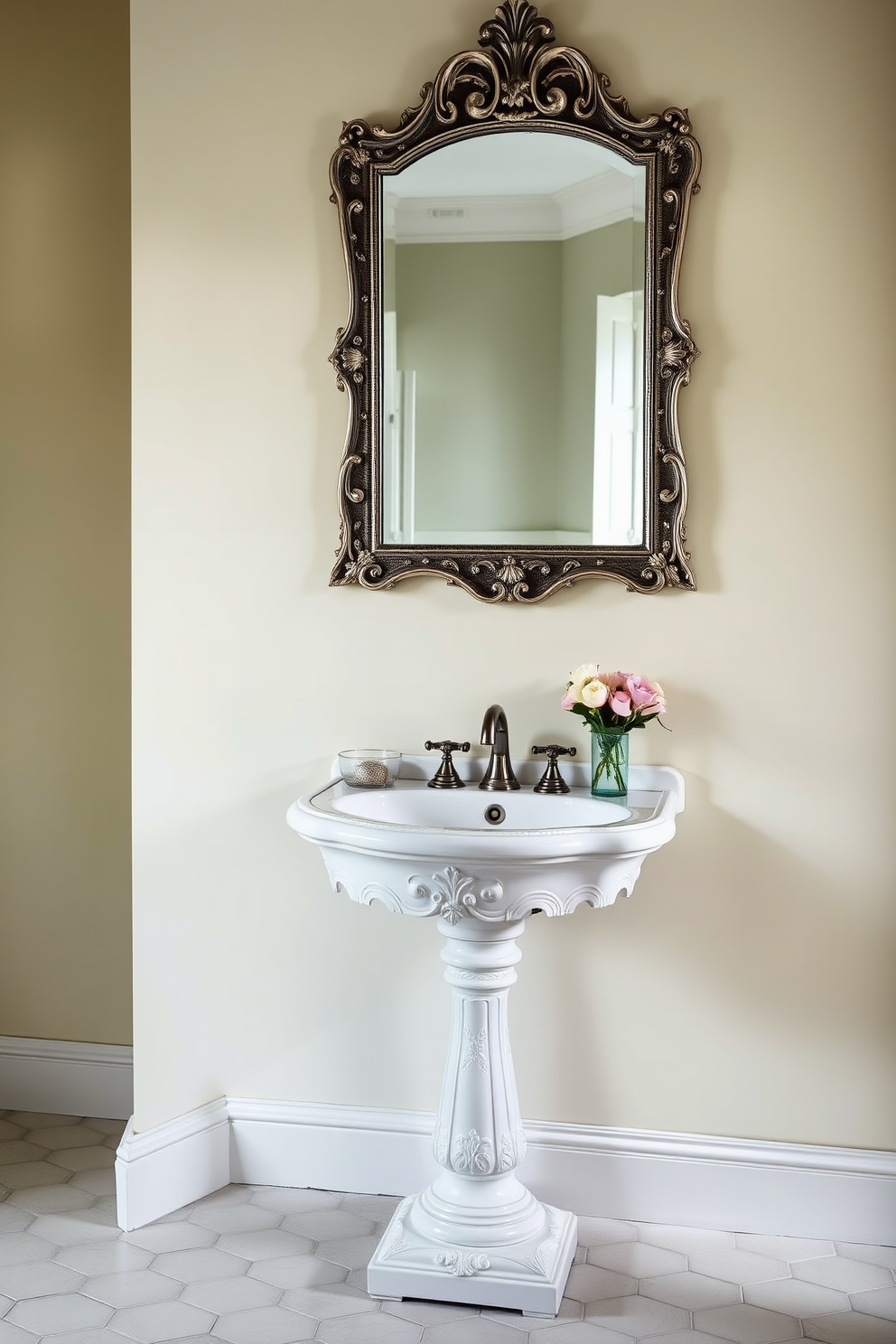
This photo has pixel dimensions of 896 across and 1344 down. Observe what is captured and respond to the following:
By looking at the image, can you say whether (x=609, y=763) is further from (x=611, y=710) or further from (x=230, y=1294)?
(x=230, y=1294)

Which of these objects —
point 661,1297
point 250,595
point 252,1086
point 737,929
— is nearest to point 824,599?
point 737,929

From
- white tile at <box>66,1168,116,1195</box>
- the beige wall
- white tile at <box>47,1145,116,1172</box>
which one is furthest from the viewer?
the beige wall

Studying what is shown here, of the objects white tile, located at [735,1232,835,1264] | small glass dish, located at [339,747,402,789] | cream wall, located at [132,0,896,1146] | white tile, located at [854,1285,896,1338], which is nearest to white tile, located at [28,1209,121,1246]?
cream wall, located at [132,0,896,1146]

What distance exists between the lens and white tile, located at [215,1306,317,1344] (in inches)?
78.2

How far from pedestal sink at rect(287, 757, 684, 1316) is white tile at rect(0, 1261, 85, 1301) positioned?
559 millimetres

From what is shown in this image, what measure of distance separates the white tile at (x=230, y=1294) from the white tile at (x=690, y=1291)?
0.67m

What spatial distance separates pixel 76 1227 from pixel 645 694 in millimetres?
1546

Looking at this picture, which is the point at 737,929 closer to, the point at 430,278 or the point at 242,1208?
the point at 242,1208

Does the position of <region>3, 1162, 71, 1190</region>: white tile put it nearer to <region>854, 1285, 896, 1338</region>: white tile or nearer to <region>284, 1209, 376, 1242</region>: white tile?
<region>284, 1209, 376, 1242</region>: white tile

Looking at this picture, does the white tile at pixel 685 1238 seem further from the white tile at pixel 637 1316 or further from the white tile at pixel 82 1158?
the white tile at pixel 82 1158

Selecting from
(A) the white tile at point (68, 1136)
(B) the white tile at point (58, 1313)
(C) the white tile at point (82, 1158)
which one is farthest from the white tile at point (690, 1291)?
(A) the white tile at point (68, 1136)

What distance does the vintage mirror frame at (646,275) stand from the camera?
2.30m

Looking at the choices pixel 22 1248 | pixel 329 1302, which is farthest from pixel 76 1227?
pixel 329 1302

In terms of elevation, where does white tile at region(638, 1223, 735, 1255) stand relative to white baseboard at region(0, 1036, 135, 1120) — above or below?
below
